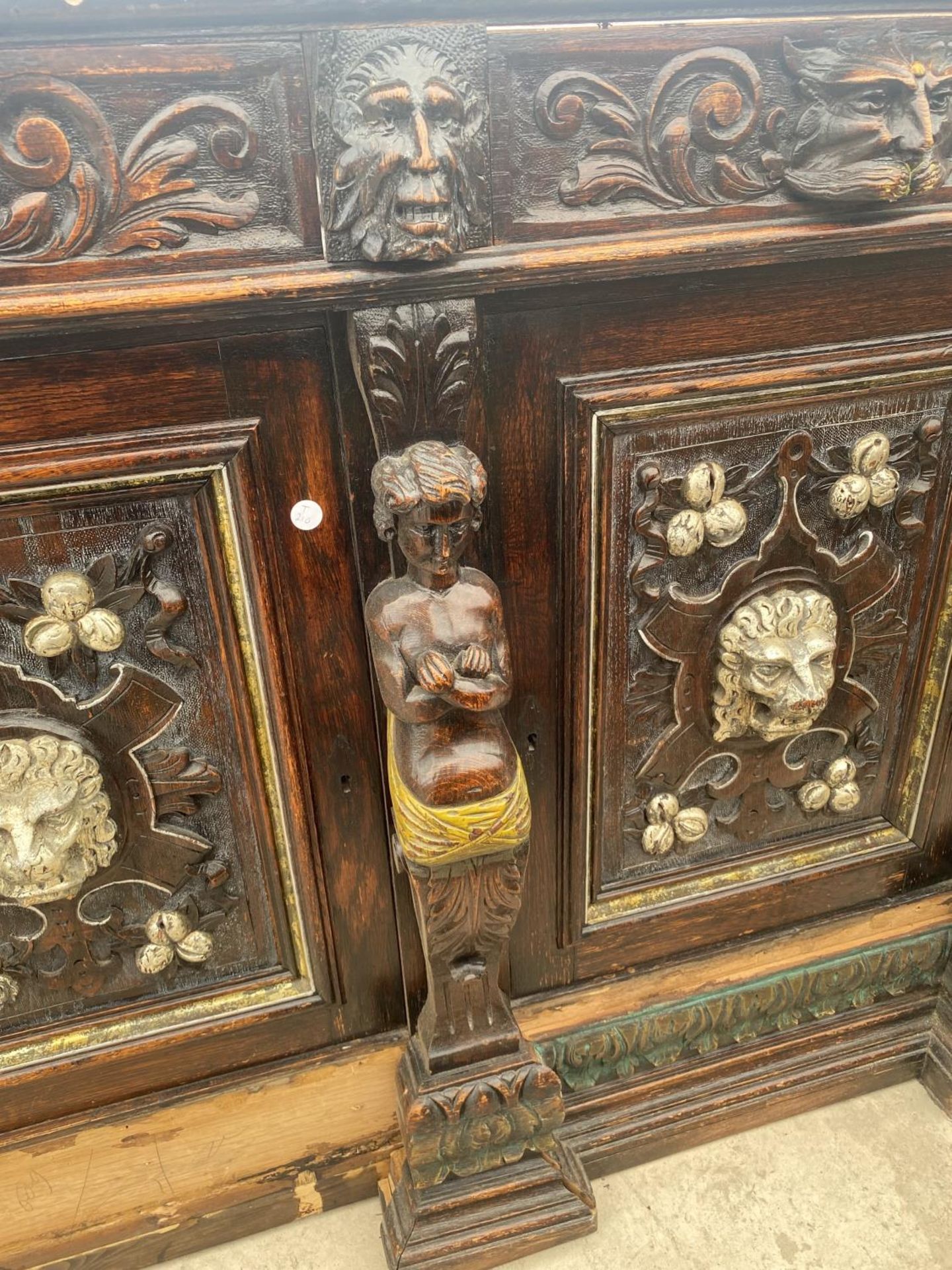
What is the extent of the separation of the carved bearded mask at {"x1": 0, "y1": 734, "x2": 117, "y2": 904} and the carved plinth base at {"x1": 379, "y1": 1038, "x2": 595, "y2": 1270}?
1.48 ft

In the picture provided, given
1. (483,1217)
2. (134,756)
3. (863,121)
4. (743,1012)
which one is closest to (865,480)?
(863,121)

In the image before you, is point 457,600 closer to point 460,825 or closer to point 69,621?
point 460,825

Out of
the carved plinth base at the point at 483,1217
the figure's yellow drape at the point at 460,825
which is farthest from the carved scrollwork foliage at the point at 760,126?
the carved plinth base at the point at 483,1217

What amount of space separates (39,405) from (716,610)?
0.67 m

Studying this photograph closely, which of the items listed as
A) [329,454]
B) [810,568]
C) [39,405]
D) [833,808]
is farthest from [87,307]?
[833,808]

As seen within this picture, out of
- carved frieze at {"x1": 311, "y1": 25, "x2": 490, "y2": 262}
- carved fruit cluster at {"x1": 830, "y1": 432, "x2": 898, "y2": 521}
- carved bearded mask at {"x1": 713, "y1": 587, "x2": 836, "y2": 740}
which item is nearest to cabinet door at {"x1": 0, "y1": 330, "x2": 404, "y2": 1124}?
carved frieze at {"x1": 311, "y1": 25, "x2": 490, "y2": 262}

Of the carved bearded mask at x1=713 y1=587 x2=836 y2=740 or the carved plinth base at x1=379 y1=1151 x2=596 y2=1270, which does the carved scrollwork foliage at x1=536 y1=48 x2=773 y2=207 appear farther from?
the carved plinth base at x1=379 y1=1151 x2=596 y2=1270

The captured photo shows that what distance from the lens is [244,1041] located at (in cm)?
104

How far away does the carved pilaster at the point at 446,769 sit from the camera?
75cm

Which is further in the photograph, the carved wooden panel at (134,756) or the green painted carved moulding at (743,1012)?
the green painted carved moulding at (743,1012)

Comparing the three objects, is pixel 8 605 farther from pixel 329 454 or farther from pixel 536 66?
pixel 536 66

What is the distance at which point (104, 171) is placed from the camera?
25.8 inches

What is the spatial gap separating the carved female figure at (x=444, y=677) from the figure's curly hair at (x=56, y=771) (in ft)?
0.96

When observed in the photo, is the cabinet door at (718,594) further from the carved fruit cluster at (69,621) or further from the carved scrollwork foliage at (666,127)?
the carved fruit cluster at (69,621)
